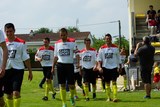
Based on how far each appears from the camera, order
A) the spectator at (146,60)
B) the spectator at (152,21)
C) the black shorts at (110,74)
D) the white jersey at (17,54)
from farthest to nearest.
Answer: the spectator at (152,21)
the spectator at (146,60)
the black shorts at (110,74)
the white jersey at (17,54)

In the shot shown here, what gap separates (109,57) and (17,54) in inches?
197

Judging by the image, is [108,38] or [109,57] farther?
[109,57]

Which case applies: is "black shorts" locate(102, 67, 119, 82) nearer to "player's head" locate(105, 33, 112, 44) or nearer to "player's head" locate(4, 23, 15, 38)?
"player's head" locate(105, 33, 112, 44)

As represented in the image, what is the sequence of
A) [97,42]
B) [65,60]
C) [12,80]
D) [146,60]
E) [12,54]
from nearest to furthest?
[12,80], [12,54], [65,60], [146,60], [97,42]

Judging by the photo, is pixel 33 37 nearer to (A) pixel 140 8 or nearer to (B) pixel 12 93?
(A) pixel 140 8

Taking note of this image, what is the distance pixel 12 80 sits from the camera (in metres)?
11.3

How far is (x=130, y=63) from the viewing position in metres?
24.3

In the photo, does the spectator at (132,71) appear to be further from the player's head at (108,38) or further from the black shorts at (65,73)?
the black shorts at (65,73)

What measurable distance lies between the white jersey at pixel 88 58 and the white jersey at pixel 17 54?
224 inches

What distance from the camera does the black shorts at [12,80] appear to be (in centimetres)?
1114

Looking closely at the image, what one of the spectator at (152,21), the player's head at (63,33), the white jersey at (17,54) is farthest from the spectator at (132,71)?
the white jersey at (17,54)

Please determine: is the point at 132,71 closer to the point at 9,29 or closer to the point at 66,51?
the point at 66,51

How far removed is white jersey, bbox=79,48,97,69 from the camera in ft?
56.7

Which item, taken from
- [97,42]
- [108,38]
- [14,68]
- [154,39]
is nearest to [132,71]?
[154,39]
